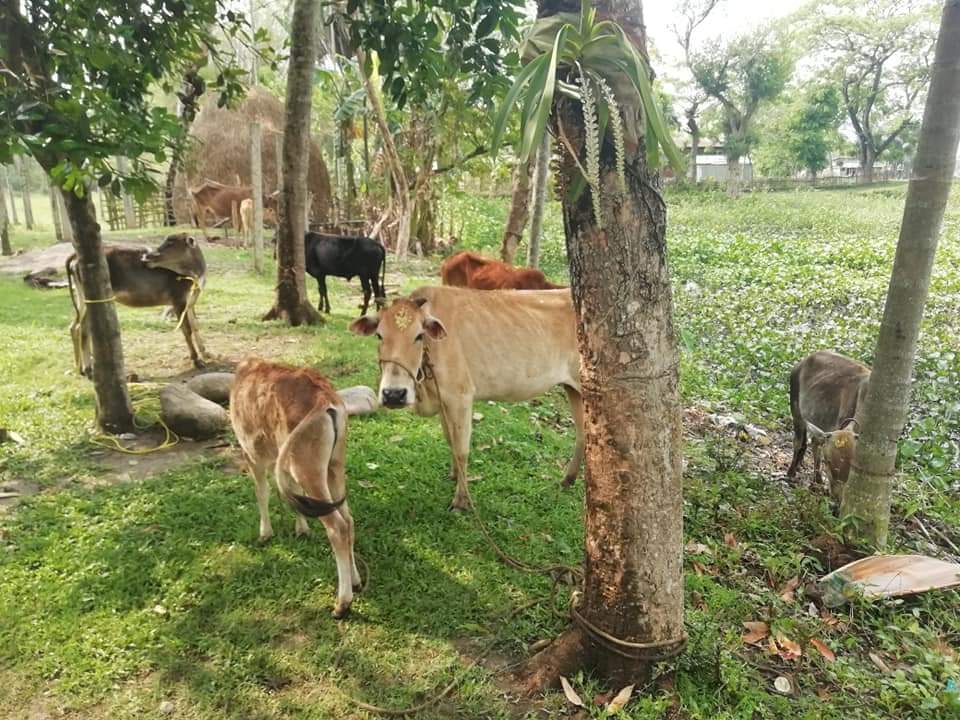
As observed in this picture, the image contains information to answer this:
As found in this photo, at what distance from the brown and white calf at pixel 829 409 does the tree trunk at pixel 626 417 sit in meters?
2.38

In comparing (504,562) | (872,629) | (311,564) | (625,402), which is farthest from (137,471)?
(872,629)

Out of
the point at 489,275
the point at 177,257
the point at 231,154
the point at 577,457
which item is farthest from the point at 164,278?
the point at 231,154

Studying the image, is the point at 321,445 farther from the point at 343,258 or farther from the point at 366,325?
the point at 343,258

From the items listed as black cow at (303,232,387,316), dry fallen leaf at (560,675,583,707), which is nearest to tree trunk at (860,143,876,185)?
black cow at (303,232,387,316)

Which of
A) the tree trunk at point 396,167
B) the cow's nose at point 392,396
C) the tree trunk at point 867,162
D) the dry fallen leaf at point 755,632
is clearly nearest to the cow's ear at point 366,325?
the cow's nose at point 392,396

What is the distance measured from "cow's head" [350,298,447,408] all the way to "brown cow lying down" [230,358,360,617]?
41 cm

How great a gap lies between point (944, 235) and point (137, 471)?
59.5 ft

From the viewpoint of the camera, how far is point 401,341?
12.6 ft

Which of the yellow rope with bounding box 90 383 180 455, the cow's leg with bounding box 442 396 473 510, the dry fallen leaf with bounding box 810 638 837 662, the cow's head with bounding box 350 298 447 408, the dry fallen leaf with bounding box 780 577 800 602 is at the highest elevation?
the cow's head with bounding box 350 298 447 408

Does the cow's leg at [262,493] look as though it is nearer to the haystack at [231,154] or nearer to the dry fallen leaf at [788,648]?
the dry fallen leaf at [788,648]

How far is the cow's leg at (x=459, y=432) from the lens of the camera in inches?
166

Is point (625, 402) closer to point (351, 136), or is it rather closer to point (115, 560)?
point (115, 560)

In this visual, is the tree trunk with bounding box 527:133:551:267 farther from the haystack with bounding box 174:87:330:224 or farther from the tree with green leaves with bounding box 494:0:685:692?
the haystack with bounding box 174:87:330:224

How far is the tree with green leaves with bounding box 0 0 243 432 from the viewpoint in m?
3.24
